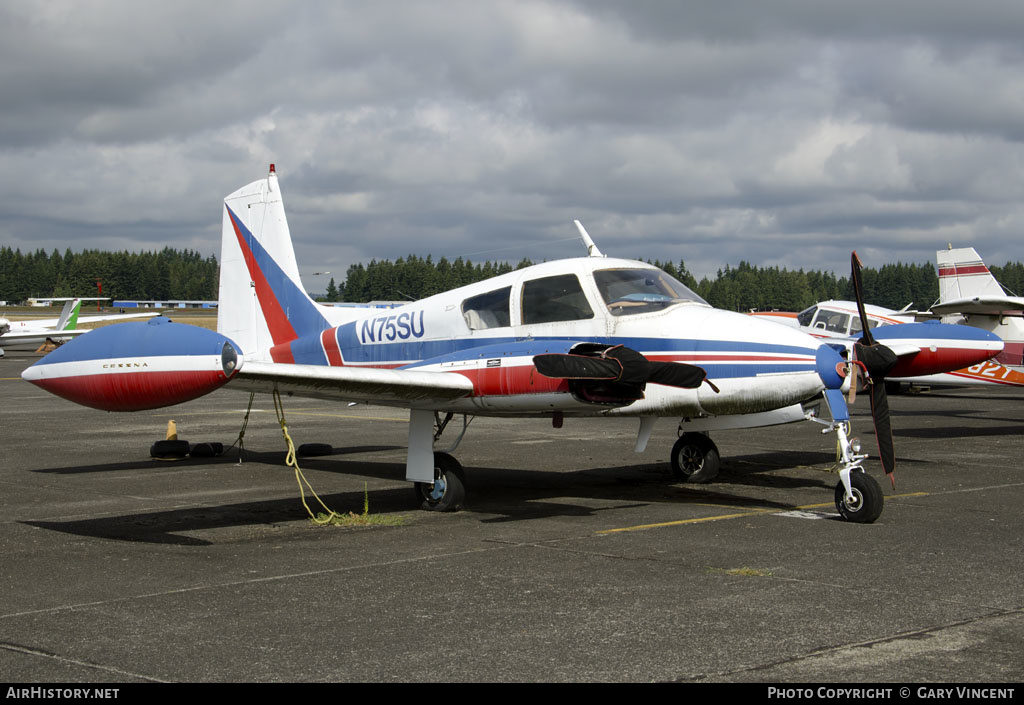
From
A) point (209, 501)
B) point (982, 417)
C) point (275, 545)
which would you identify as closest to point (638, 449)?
point (275, 545)

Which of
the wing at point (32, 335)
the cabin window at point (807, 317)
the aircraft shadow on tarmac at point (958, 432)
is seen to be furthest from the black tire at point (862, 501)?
the wing at point (32, 335)

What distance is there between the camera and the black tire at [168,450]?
15750mm

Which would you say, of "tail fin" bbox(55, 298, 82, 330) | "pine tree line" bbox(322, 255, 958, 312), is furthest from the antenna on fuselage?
"pine tree line" bbox(322, 255, 958, 312)

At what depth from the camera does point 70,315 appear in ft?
207

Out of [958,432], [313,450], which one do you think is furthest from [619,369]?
[958,432]

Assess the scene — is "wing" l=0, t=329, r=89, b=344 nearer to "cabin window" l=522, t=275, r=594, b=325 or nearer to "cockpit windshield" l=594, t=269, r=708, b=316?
"cabin window" l=522, t=275, r=594, b=325

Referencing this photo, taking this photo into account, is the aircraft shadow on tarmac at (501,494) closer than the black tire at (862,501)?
No

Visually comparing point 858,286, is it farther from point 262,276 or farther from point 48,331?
point 48,331

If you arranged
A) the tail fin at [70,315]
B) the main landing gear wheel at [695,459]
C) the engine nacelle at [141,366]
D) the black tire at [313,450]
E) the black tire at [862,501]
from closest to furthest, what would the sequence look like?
the engine nacelle at [141,366] → the black tire at [862,501] → the main landing gear wheel at [695,459] → the black tire at [313,450] → the tail fin at [70,315]

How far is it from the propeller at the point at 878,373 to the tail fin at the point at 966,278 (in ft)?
62.2

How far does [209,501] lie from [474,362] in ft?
13.1

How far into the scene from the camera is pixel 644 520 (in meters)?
10.1

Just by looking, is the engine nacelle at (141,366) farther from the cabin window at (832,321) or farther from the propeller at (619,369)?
the cabin window at (832,321)
